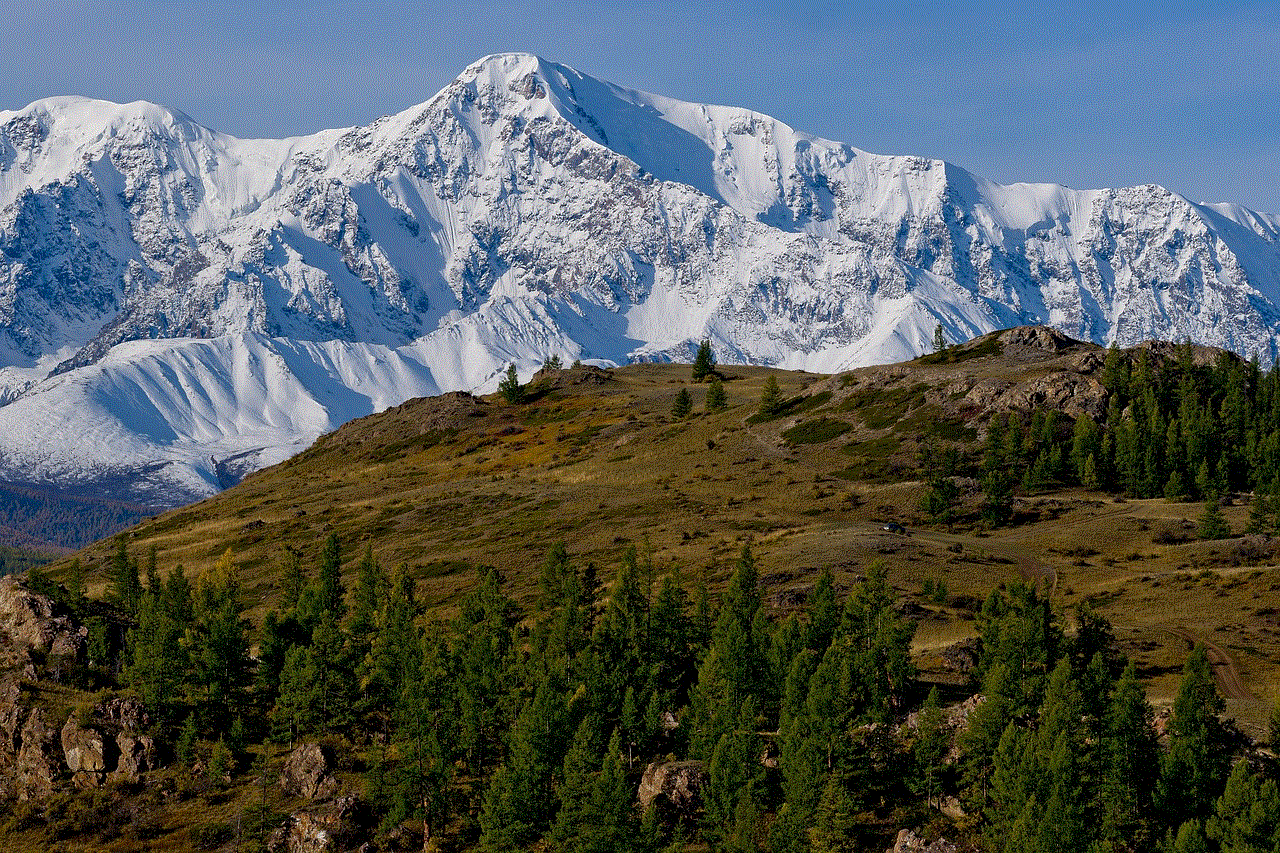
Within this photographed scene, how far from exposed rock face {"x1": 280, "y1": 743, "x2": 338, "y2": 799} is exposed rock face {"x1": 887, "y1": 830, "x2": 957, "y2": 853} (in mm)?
37060

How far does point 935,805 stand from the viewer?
3000 inches

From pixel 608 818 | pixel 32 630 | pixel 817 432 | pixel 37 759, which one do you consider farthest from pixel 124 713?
pixel 817 432

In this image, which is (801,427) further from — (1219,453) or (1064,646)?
(1064,646)

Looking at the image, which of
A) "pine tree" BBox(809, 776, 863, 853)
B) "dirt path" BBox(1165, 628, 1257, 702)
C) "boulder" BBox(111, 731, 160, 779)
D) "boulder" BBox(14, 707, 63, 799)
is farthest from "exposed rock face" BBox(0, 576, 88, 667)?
"dirt path" BBox(1165, 628, 1257, 702)

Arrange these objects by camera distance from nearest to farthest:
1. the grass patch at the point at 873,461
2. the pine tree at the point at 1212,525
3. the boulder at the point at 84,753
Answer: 1. the boulder at the point at 84,753
2. the pine tree at the point at 1212,525
3. the grass patch at the point at 873,461

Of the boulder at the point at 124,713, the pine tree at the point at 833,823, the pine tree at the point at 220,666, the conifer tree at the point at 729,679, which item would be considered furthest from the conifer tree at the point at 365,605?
the pine tree at the point at 833,823

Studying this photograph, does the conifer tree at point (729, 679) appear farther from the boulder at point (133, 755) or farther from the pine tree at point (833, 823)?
the boulder at point (133, 755)

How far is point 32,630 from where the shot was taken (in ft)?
318

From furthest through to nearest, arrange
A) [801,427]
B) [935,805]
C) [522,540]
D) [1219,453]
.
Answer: [801,427]
[1219,453]
[522,540]
[935,805]

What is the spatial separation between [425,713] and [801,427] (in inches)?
4777

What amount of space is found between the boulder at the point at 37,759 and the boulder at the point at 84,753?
0.83m

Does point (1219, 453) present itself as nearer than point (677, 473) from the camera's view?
Yes

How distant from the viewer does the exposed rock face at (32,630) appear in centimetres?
9612

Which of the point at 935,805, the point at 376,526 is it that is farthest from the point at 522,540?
the point at 935,805
